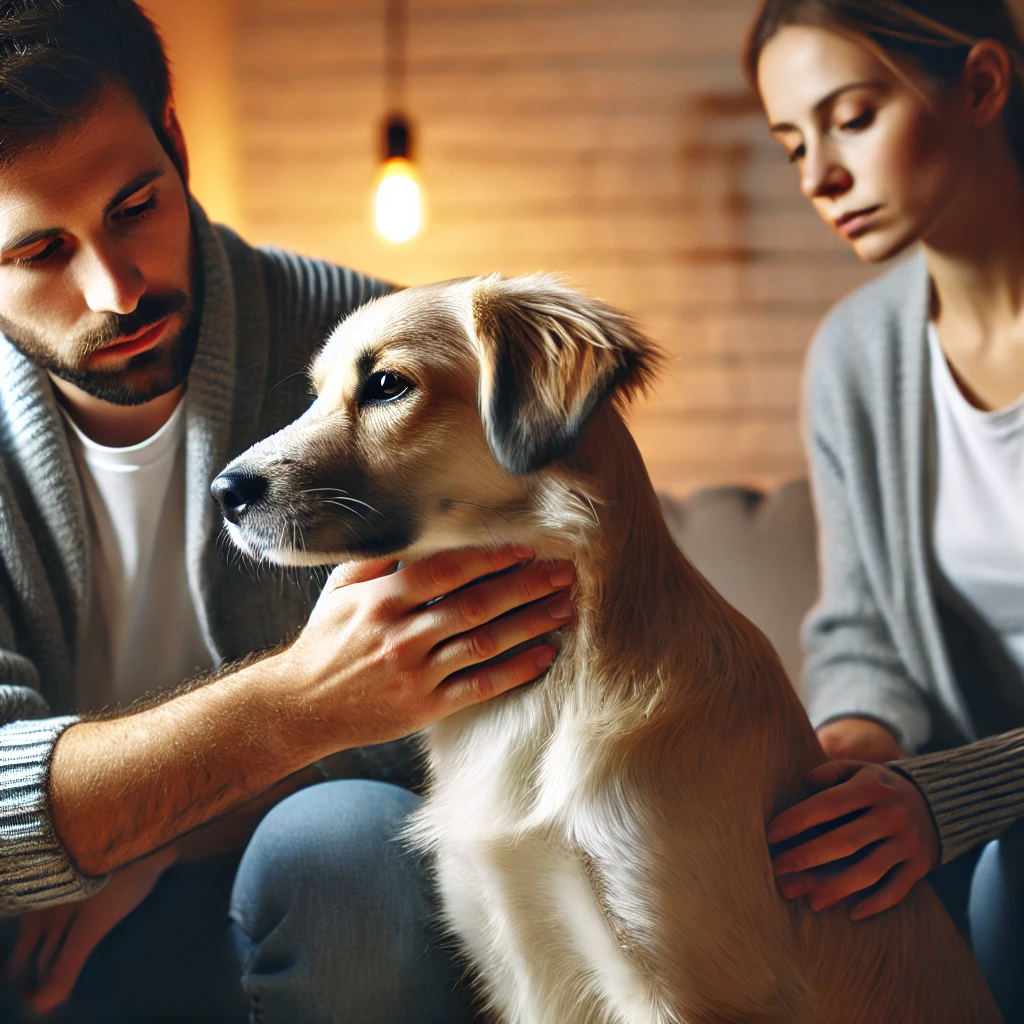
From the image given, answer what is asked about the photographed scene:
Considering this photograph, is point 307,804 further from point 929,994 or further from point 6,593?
point 929,994

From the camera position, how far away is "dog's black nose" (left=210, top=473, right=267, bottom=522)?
864 mm

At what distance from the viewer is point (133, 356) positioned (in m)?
1.04

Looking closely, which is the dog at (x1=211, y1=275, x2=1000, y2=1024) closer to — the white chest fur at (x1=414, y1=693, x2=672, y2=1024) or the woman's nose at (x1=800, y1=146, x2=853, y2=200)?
the white chest fur at (x1=414, y1=693, x2=672, y2=1024)

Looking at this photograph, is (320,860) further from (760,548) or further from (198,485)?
(760,548)

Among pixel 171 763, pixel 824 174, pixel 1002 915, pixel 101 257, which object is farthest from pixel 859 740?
pixel 101 257

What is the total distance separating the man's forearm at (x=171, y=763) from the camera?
935 millimetres

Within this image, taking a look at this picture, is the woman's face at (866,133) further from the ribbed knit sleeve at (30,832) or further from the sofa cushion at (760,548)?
the ribbed knit sleeve at (30,832)

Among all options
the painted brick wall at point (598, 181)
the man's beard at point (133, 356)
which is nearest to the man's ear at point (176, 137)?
Answer: the man's beard at point (133, 356)

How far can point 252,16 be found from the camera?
4.27 feet

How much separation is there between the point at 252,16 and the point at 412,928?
118cm

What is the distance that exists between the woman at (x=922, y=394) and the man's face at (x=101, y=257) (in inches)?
29.5

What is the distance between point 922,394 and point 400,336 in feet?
2.29

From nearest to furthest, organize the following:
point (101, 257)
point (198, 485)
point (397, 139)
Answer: point (101, 257), point (198, 485), point (397, 139)

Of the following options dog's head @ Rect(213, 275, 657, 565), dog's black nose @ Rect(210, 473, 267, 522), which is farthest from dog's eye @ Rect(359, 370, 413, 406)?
dog's black nose @ Rect(210, 473, 267, 522)
